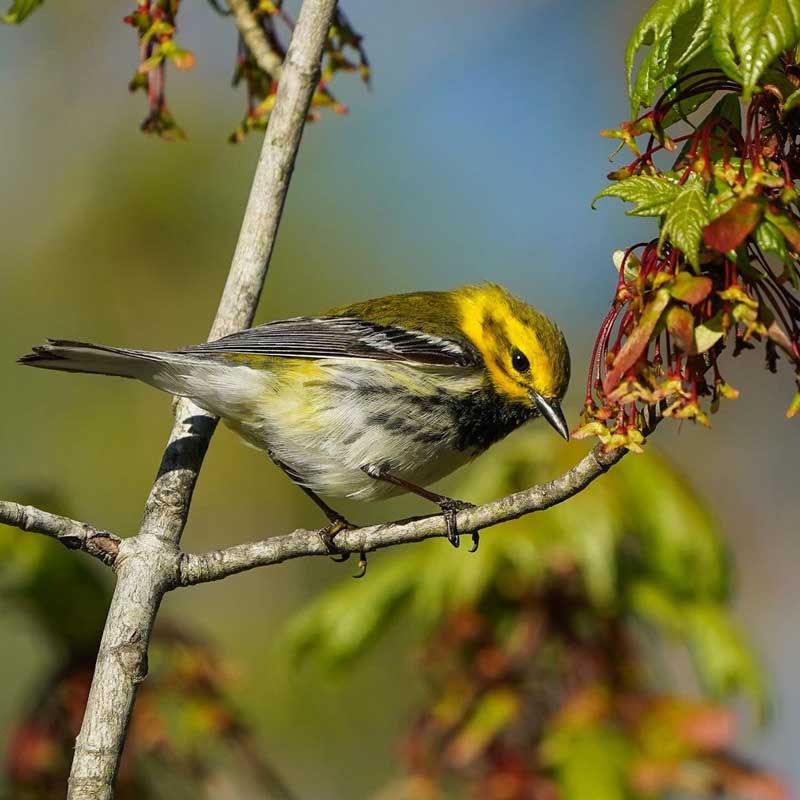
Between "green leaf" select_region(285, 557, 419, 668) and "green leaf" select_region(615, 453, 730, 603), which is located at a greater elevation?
"green leaf" select_region(615, 453, 730, 603)

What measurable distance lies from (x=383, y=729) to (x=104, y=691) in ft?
14.6

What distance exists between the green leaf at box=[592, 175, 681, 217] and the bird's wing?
1849 millimetres

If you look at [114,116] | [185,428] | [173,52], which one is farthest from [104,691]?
[114,116]

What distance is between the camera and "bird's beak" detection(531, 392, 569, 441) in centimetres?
376

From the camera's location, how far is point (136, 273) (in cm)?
697

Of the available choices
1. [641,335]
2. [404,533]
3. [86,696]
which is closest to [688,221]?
[641,335]

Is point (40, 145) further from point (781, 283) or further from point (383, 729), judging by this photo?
point (781, 283)

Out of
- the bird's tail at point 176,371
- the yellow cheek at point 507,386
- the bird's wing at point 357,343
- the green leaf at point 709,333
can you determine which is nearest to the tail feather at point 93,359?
A: the bird's tail at point 176,371

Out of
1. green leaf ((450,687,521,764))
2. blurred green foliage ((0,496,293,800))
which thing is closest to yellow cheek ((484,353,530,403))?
green leaf ((450,687,521,764))

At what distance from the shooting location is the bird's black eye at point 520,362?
3.85 meters

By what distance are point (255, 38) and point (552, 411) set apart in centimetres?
150

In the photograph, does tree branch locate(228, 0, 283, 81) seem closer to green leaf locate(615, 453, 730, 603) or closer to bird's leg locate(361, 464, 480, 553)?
bird's leg locate(361, 464, 480, 553)

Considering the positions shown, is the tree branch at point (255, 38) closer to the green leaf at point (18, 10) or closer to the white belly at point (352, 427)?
the green leaf at point (18, 10)

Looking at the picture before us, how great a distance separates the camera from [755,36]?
169cm
